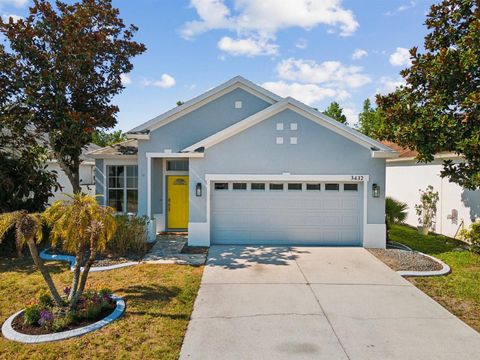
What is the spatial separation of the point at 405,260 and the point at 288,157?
16.2 ft

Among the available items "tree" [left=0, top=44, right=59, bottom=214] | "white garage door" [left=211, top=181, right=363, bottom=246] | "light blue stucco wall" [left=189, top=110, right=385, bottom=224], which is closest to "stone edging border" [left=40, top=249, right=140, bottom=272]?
"tree" [left=0, top=44, right=59, bottom=214]

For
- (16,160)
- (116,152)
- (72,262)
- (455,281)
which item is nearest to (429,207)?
(455,281)

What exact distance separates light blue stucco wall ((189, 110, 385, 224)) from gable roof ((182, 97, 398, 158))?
0.48ft

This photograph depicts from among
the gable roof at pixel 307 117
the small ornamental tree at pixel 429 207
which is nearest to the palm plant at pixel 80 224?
the gable roof at pixel 307 117

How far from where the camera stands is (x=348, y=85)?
69.5 feet

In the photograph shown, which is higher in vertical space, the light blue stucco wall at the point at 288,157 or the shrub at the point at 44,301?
the light blue stucco wall at the point at 288,157

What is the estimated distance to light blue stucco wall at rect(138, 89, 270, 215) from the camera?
43.7ft

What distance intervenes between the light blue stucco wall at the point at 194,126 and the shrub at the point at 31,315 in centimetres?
727

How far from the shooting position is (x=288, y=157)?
1165 centimetres

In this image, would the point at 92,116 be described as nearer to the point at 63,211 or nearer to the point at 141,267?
the point at 141,267

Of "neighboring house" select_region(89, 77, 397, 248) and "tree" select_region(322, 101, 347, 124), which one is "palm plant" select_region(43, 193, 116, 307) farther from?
"tree" select_region(322, 101, 347, 124)

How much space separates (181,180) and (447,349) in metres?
11.0

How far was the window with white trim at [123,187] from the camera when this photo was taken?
14320mm

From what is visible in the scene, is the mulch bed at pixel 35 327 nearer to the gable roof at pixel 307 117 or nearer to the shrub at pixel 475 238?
the gable roof at pixel 307 117
